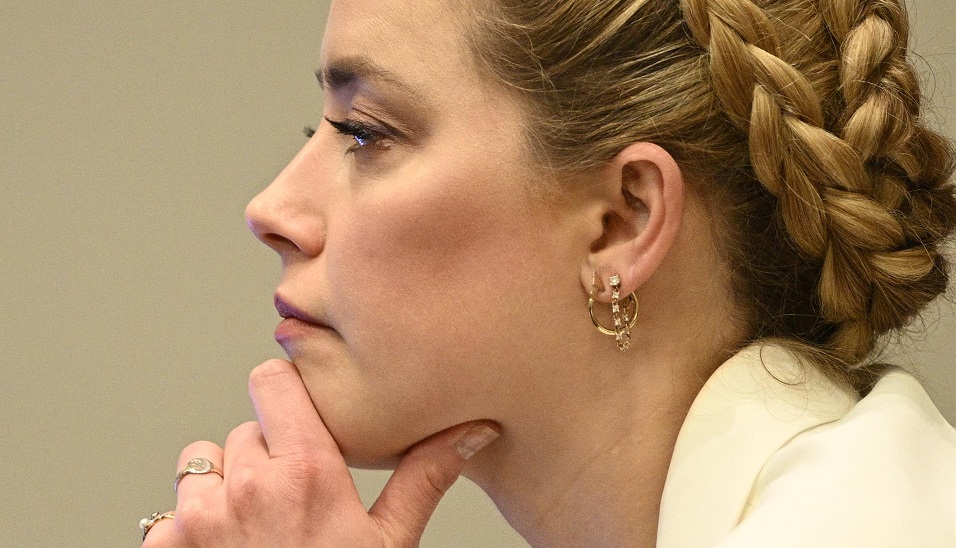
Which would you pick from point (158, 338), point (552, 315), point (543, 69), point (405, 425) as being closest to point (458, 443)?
point (405, 425)

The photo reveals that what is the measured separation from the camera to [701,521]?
109cm

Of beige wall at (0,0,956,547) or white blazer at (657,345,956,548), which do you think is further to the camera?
beige wall at (0,0,956,547)

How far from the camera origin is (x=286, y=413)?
4.10 ft

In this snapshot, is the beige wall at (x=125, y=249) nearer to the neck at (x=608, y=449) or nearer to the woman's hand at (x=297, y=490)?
the woman's hand at (x=297, y=490)

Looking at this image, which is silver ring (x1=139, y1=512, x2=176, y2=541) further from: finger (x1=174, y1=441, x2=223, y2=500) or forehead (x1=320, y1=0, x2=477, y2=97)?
forehead (x1=320, y1=0, x2=477, y2=97)

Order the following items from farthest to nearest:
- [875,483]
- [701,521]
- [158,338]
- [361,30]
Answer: [158,338] < [361,30] < [701,521] < [875,483]

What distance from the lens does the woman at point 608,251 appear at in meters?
1.11

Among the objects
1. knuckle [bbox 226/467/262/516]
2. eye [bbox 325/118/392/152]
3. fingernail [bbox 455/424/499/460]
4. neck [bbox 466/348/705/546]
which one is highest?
eye [bbox 325/118/392/152]

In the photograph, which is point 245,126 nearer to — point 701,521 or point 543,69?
point 543,69

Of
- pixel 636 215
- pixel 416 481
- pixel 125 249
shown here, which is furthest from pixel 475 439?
pixel 125 249

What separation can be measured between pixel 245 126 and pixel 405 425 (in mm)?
1172

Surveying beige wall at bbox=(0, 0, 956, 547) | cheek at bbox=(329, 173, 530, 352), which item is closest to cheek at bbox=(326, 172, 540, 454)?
cheek at bbox=(329, 173, 530, 352)

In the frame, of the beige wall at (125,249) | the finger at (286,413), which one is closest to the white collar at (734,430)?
the finger at (286,413)

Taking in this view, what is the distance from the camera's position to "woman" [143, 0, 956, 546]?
111 cm
